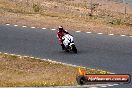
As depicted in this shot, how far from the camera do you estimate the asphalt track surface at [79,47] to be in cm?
2019

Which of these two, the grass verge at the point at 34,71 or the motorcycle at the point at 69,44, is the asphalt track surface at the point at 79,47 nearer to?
the motorcycle at the point at 69,44

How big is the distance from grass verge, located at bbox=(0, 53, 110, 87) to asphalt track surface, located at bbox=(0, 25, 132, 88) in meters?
1.11

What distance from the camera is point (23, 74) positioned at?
17.6 meters

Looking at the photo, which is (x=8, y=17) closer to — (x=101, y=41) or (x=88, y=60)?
(x=101, y=41)

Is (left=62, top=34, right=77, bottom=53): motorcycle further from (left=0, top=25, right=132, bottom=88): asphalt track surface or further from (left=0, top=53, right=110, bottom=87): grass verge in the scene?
(left=0, top=53, right=110, bottom=87): grass verge

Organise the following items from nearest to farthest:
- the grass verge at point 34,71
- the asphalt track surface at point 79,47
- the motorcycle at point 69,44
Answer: the grass verge at point 34,71 < the asphalt track surface at point 79,47 < the motorcycle at point 69,44

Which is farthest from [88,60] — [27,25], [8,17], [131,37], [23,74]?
[8,17]

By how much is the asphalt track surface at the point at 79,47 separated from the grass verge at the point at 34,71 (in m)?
1.11

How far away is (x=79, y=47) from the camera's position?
2352 cm

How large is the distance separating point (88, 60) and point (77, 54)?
1.42 metres

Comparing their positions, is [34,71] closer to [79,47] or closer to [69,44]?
[69,44]

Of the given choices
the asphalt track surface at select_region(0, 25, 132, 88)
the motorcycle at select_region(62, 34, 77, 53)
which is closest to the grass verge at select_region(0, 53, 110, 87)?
the asphalt track surface at select_region(0, 25, 132, 88)

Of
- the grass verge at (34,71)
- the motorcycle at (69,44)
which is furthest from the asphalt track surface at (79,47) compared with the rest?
the grass verge at (34,71)

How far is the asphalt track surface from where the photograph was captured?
20.2 metres
